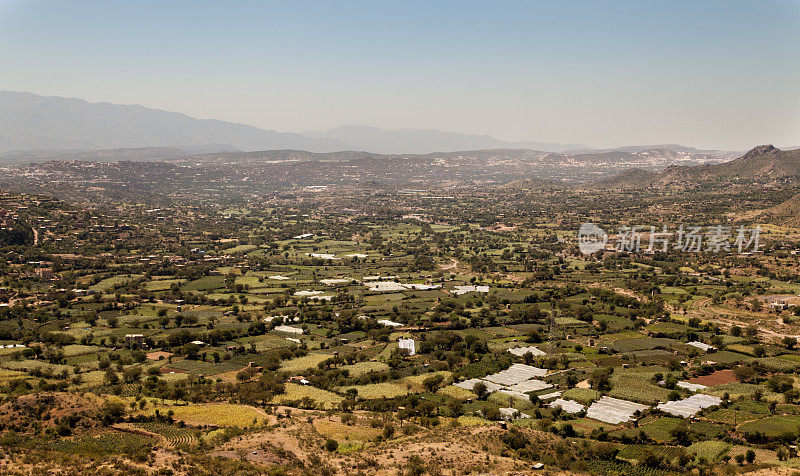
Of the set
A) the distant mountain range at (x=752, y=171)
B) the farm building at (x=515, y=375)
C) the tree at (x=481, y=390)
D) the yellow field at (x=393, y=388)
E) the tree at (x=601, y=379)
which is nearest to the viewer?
the tree at (x=481, y=390)

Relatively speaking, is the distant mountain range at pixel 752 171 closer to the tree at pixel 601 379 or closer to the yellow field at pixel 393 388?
the tree at pixel 601 379

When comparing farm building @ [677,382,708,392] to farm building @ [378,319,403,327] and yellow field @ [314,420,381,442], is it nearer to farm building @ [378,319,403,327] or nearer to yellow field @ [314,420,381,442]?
yellow field @ [314,420,381,442]

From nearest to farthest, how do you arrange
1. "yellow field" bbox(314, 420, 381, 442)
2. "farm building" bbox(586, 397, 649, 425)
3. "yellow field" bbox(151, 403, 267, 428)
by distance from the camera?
1. "yellow field" bbox(314, 420, 381, 442)
2. "yellow field" bbox(151, 403, 267, 428)
3. "farm building" bbox(586, 397, 649, 425)

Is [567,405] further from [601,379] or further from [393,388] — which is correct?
[393,388]

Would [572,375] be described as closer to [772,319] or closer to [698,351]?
[698,351]

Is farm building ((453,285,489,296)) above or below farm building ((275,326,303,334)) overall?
above

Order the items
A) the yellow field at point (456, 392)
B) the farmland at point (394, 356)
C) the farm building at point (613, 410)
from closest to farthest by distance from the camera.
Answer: the farmland at point (394, 356) → the farm building at point (613, 410) → the yellow field at point (456, 392)

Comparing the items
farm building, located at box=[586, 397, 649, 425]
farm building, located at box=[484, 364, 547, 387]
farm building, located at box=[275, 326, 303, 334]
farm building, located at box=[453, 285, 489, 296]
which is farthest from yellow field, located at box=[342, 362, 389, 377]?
farm building, located at box=[453, 285, 489, 296]

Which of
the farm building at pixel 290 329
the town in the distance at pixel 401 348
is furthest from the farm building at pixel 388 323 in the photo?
the farm building at pixel 290 329
